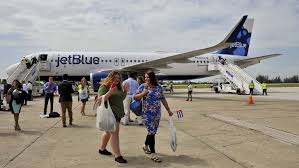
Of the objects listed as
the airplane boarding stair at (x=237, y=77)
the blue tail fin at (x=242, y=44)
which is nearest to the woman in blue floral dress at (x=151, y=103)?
the airplane boarding stair at (x=237, y=77)

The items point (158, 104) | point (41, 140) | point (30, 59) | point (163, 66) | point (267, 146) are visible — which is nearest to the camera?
point (158, 104)

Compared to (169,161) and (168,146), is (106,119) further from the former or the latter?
(168,146)

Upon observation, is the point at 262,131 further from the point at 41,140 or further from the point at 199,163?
the point at 41,140

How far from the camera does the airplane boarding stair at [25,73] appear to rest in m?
24.3

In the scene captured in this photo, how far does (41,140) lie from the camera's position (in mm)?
6930

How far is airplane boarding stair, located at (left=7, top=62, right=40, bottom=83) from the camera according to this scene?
79.7 ft

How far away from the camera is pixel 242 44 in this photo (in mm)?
34406

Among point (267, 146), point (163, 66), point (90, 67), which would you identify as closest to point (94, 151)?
point (267, 146)

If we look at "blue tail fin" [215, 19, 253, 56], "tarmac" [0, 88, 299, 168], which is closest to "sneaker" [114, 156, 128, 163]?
"tarmac" [0, 88, 299, 168]

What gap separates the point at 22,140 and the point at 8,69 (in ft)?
73.4

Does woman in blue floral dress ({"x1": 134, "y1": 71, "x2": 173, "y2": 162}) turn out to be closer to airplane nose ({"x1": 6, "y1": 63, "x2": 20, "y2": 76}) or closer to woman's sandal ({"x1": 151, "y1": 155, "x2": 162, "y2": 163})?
woman's sandal ({"x1": 151, "y1": 155, "x2": 162, "y2": 163})

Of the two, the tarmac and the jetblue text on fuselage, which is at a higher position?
the jetblue text on fuselage

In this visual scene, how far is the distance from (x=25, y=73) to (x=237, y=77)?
1867cm

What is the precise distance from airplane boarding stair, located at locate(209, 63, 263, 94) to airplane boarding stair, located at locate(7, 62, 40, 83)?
54.1ft
